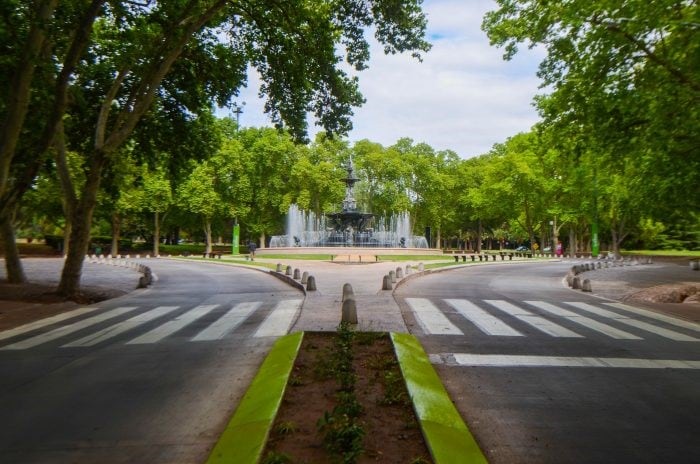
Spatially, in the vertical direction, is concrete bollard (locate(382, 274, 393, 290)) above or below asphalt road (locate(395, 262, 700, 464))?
above

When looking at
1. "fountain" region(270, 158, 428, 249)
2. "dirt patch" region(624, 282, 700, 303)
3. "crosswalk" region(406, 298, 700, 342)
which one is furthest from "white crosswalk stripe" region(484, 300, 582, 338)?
"fountain" region(270, 158, 428, 249)

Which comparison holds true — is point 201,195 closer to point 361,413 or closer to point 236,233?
point 236,233

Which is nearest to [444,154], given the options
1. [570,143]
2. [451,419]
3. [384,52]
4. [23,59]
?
[570,143]

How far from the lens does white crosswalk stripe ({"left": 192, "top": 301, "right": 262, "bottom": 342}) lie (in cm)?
1023

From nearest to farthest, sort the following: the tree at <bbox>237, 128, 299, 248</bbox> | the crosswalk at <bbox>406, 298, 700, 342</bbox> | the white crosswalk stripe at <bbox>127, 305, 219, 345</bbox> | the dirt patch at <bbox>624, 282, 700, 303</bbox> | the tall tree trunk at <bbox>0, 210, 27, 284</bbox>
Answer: the white crosswalk stripe at <bbox>127, 305, 219, 345</bbox>, the crosswalk at <bbox>406, 298, 700, 342</bbox>, the dirt patch at <bbox>624, 282, 700, 303</bbox>, the tall tree trunk at <bbox>0, 210, 27, 284</bbox>, the tree at <bbox>237, 128, 299, 248</bbox>

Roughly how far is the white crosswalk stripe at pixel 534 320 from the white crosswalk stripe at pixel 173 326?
304 inches

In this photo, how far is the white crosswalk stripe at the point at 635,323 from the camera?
1054 cm

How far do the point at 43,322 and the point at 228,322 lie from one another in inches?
175

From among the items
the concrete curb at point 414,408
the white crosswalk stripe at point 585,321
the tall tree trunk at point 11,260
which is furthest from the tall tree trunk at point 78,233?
the white crosswalk stripe at point 585,321

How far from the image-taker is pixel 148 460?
4629mm

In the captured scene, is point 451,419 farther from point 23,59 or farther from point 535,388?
point 23,59

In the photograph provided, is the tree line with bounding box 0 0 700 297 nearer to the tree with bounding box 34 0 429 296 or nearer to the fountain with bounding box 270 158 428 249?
the tree with bounding box 34 0 429 296

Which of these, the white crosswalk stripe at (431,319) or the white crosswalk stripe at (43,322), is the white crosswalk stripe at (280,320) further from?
the white crosswalk stripe at (43,322)

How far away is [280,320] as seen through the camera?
1174 cm
